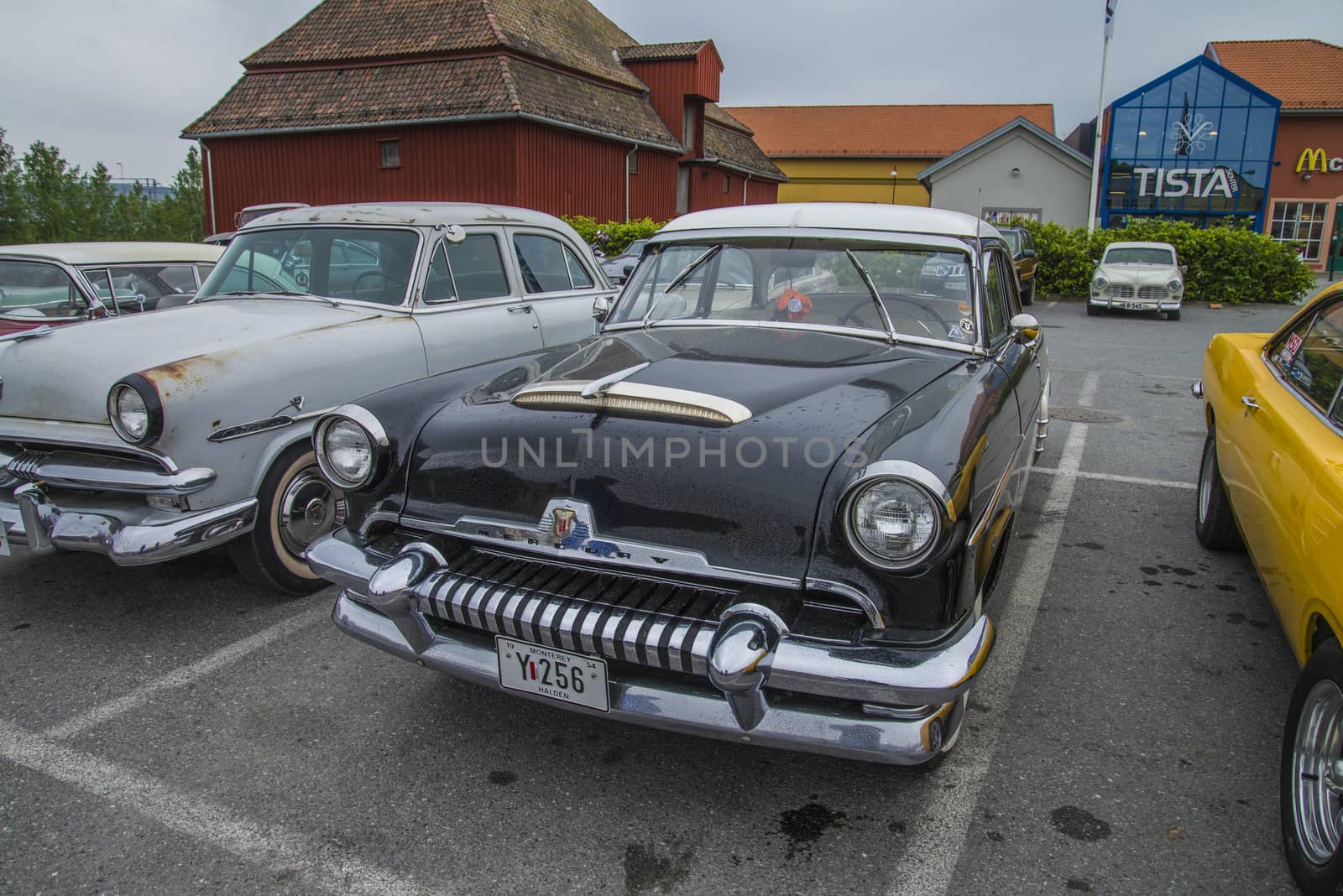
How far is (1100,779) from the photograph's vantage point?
8.86 feet

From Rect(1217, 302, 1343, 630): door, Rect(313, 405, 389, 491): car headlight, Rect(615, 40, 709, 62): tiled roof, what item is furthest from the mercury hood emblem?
Rect(615, 40, 709, 62): tiled roof

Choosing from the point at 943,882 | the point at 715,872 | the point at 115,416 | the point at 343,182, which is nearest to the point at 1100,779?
the point at 943,882

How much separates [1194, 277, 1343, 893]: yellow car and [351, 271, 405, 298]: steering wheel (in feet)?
13.4

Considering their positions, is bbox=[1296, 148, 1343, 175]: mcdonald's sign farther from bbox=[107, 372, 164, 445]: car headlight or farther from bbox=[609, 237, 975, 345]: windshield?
bbox=[107, 372, 164, 445]: car headlight

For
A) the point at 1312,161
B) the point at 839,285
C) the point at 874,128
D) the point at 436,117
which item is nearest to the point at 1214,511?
the point at 839,285

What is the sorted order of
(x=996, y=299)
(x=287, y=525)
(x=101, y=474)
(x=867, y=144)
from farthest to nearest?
1. (x=867, y=144)
2. (x=287, y=525)
3. (x=996, y=299)
4. (x=101, y=474)

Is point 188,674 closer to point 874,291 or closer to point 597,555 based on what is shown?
point 597,555

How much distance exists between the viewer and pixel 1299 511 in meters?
2.75

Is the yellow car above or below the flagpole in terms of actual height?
below

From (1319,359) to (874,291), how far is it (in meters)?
1.65

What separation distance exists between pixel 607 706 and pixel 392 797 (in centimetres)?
78

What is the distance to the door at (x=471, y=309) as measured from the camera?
485cm

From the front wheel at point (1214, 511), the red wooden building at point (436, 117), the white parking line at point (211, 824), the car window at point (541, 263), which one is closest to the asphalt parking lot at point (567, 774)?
the white parking line at point (211, 824)

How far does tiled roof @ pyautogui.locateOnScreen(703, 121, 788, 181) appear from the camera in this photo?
29938mm
